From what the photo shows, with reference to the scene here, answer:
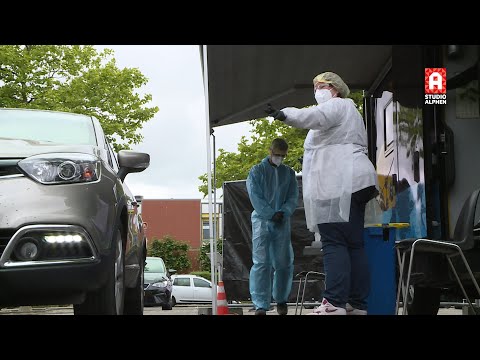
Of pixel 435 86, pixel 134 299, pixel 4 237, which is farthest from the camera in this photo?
pixel 134 299

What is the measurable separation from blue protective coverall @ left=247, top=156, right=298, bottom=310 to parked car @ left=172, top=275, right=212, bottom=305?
22.1 m

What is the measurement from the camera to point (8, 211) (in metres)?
4.04

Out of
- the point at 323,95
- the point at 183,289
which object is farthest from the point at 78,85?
the point at 323,95

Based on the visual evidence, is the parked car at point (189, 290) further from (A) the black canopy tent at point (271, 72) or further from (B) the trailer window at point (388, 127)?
(B) the trailer window at point (388, 127)

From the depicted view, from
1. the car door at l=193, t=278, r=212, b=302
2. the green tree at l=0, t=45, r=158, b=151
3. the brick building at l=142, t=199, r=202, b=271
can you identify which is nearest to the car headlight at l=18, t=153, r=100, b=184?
the green tree at l=0, t=45, r=158, b=151

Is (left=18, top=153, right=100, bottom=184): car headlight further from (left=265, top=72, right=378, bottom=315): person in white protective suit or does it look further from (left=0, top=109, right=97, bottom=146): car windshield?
(left=265, top=72, right=378, bottom=315): person in white protective suit

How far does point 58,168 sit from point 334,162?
223 centimetres

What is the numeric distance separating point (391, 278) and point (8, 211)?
3.16 metres

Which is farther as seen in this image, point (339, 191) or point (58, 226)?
point (339, 191)

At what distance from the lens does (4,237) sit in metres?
4.02

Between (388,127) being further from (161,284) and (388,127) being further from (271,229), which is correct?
(161,284)

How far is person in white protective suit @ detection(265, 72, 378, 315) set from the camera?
553 cm
